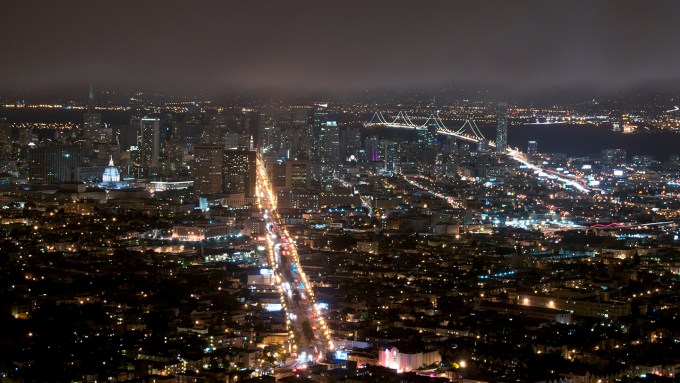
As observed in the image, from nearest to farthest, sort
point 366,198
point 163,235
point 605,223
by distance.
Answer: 1. point 163,235
2. point 605,223
3. point 366,198

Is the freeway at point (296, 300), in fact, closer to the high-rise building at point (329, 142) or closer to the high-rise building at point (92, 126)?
the high-rise building at point (329, 142)

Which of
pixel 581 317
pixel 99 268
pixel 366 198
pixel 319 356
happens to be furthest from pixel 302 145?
pixel 319 356

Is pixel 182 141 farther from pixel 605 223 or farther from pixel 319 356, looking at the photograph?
pixel 319 356

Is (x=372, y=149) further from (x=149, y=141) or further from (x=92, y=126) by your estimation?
(x=92, y=126)

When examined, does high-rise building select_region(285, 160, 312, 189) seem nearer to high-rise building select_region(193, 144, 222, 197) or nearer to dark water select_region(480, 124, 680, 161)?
high-rise building select_region(193, 144, 222, 197)

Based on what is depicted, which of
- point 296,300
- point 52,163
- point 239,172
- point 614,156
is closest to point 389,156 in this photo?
point 614,156

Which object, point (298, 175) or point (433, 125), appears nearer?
point (298, 175)
